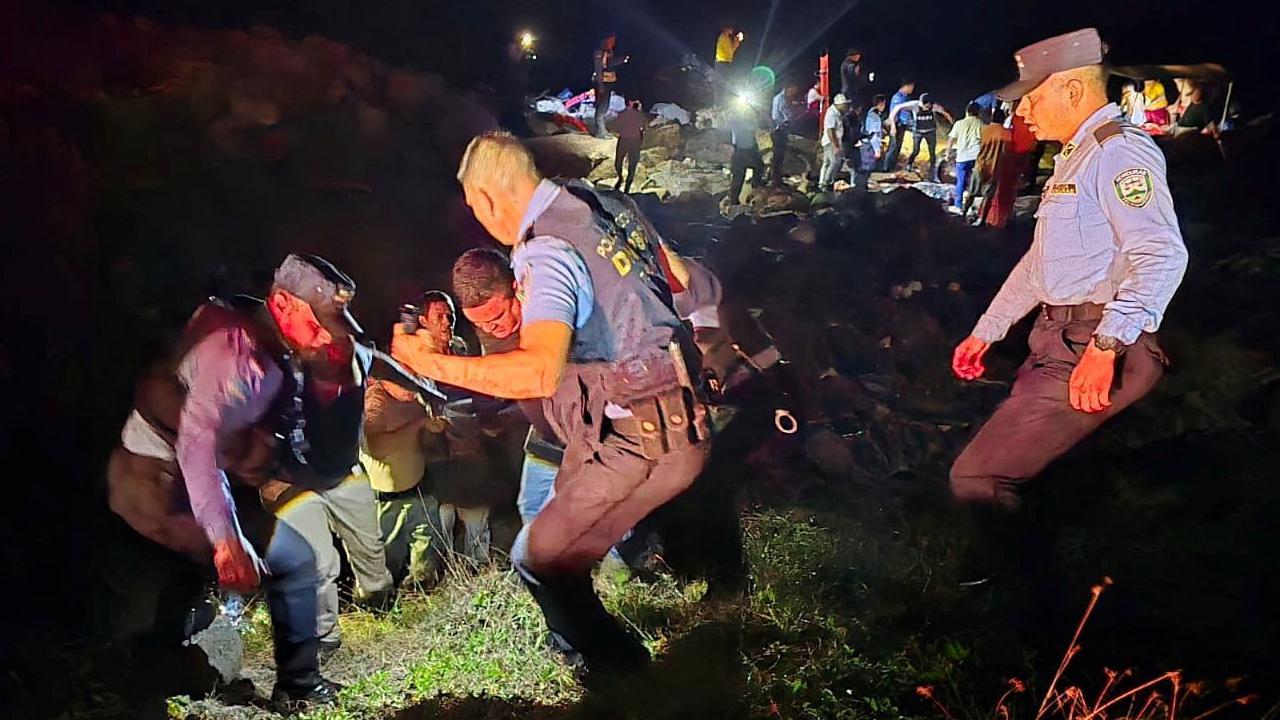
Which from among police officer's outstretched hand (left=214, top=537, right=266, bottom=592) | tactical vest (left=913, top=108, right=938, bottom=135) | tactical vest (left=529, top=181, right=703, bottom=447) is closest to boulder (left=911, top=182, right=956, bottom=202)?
tactical vest (left=913, top=108, right=938, bottom=135)

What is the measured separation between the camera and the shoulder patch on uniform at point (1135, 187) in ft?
9.39

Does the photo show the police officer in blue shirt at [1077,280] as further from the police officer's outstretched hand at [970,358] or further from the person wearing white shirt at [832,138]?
the person wearing white shirt at [832,138]

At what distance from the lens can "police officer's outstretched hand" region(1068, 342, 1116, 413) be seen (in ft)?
9.95

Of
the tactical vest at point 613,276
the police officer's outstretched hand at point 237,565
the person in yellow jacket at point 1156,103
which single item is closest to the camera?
the tactical vest at point 613,276

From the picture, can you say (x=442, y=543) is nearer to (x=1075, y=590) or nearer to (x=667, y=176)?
(x=667, y=176)

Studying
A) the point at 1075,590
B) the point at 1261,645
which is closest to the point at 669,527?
the point at 1075,590

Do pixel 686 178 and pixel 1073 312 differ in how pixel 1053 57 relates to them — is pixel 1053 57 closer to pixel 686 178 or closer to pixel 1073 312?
pixel 1073 312

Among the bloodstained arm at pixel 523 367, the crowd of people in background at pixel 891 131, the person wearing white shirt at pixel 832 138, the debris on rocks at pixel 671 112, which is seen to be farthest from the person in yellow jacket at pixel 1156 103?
the bloodstained arm at pixel 523 367

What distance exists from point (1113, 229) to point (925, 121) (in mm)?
999

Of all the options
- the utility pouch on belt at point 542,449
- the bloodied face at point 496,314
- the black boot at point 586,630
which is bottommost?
the black boot at point 586,630

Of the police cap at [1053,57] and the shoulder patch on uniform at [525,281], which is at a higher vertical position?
the police cap at [1053,57]

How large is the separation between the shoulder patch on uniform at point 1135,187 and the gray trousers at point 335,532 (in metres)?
2.93

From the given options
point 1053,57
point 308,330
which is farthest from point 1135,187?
point 308,330

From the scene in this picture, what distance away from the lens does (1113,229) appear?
2.93 meters
